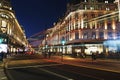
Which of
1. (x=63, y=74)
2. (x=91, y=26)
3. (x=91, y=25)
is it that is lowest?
(x=63, y=74)

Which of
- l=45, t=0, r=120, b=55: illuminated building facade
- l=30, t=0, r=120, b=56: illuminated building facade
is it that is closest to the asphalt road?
l=30, t=0, r=120, b=56: illuminated building facade

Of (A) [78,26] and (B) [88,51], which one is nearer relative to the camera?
(B) [88,51]

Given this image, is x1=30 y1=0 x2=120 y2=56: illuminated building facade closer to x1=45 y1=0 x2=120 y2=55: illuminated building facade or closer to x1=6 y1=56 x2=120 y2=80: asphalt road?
x1=45 y1=0 x2=120 y2=55: illuminated building facade

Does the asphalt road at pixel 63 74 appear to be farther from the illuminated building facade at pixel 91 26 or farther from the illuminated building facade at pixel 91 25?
the illuminated building facade at pixel 91 26

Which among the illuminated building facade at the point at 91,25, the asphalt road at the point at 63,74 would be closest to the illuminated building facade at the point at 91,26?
the illuminated building facade at the point at 91,25

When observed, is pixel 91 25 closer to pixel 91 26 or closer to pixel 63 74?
pixel 91 26

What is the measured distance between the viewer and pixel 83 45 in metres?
79.4

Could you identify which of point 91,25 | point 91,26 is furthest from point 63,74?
point 91,25

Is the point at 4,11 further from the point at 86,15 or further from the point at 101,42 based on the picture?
the point at 101,42

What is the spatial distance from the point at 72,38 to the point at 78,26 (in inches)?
219

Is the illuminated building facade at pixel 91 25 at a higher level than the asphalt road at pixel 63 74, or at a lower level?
higher

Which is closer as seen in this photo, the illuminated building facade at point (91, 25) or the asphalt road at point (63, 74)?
the asphalt road at point (63, 74)

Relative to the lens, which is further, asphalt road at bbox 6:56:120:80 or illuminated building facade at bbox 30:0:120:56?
illuminated building facade at bbox 30:0:120:56

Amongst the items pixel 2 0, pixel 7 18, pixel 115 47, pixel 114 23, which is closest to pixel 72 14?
pixel 114 23
